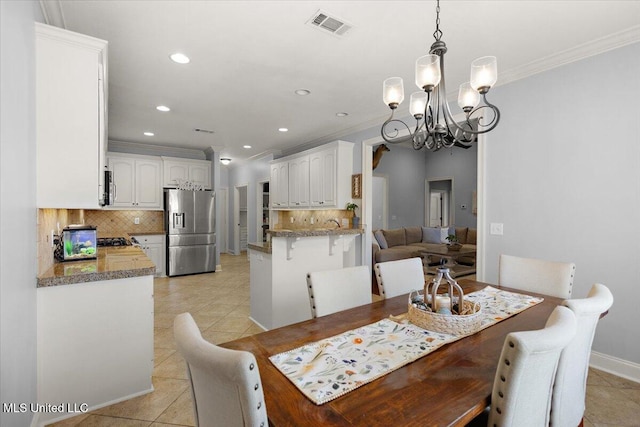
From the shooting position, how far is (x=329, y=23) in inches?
87.2

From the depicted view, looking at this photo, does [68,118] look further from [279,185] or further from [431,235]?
[431,235]

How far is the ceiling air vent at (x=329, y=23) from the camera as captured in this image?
2.13 m

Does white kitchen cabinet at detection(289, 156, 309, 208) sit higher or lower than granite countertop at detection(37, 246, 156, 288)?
higher

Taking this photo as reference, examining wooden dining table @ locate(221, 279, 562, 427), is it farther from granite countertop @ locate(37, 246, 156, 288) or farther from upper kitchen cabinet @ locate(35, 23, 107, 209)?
upper kitchen cabinet @ locate(35, 23, 107, 209)

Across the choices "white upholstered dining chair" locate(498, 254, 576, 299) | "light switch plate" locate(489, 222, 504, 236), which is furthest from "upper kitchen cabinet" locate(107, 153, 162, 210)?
"white upholstered dining chair" locate(498, 254, 576, 299)

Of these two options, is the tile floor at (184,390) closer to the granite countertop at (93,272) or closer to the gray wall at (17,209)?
the gray wall at (17,209)

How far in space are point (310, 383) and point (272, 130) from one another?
4.71 m

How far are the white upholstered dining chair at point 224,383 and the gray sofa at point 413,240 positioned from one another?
523cm

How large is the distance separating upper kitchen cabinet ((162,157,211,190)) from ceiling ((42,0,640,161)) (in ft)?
7.78

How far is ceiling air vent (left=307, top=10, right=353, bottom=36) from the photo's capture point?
2131 millimetres

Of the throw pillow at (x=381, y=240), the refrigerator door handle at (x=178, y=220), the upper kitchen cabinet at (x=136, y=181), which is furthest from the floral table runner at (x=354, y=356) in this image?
the upper kitchen cabinet at (x=136, y=181)

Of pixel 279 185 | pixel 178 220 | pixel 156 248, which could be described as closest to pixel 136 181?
pixel 178 220

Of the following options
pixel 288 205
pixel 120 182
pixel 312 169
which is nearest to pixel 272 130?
pixel 312 169

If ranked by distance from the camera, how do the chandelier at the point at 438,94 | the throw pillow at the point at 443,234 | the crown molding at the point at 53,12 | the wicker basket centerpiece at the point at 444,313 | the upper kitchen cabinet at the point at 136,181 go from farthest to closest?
the throw pillow at the point at 443,234 → the upper kitchen cabinet at the point at 136,181 → the crown molding at the point at 53,12 → the chandelier at the point at 438,94 → the wicker basket centerpiece at the point at 444,313
